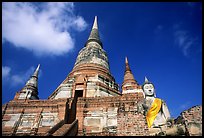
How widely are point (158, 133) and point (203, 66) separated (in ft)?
14.9

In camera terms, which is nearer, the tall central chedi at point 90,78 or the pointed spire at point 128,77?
the tall central chedi at point 90,78

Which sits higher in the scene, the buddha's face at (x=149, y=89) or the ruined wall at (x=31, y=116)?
the buddha's face at (x=149, y=89)

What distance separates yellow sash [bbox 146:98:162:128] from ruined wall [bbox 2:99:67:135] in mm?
4636

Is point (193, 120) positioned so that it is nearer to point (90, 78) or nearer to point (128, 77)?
point (128, 77)

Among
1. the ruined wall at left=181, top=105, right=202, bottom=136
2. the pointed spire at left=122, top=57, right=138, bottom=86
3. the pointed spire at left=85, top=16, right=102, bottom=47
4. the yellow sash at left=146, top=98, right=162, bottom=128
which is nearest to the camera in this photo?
the ruined wall at left=181, top=105, right=202, bottom=136

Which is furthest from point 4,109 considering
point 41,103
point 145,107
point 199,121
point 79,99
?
point 199,121

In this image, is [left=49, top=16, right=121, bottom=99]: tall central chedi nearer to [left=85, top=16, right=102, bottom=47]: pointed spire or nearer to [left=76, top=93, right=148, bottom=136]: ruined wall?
[left=85, top=16, right=102, bottom=47]: pointed spire

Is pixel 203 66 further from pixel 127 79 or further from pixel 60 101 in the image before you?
pixel 127 79

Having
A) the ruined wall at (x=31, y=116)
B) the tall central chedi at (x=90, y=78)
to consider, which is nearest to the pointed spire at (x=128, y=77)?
the tall central chedi at (x=90, y=78)

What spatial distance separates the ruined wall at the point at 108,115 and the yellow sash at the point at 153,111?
1.40 feet

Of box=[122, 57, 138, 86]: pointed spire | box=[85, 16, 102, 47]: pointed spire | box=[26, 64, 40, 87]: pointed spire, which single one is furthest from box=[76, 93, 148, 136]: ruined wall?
box=[85, 16, 102, 47]: pointed spire

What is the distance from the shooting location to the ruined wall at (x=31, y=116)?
10570mm

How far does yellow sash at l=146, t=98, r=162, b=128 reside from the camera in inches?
Result: 330

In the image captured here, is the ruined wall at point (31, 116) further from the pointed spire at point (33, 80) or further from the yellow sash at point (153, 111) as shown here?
the yellow sash at point (153, 111)
